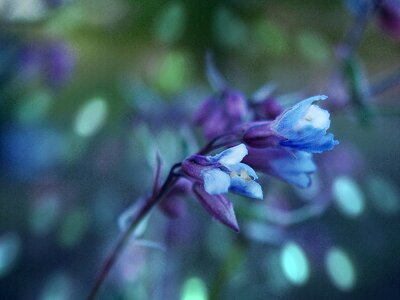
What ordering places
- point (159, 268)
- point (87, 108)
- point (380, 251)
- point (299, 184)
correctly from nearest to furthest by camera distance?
point (299, 184) → point (159, 268) → point (380, 251) → point (87, 108)

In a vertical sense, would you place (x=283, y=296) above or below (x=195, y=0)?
below

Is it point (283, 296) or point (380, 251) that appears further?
point (380, 251)

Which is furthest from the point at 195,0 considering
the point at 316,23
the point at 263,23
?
the point at 316,23

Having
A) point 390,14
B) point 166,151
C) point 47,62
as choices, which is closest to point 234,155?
point 390,14

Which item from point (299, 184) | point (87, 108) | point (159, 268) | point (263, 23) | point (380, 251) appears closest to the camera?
point (299, 184)

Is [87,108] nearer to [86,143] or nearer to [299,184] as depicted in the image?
[86,143]

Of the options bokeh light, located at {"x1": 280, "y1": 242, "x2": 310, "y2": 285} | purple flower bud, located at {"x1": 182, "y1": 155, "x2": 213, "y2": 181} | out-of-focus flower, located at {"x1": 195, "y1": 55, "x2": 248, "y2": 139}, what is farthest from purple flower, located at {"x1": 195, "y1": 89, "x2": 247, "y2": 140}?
bokeh light, located at {"x1": 280, "y1": 242, "x2": 310, "y2": 285}

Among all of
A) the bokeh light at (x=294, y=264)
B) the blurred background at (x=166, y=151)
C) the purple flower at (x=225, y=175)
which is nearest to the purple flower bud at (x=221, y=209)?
the purple flower at (x=225, y=175)
